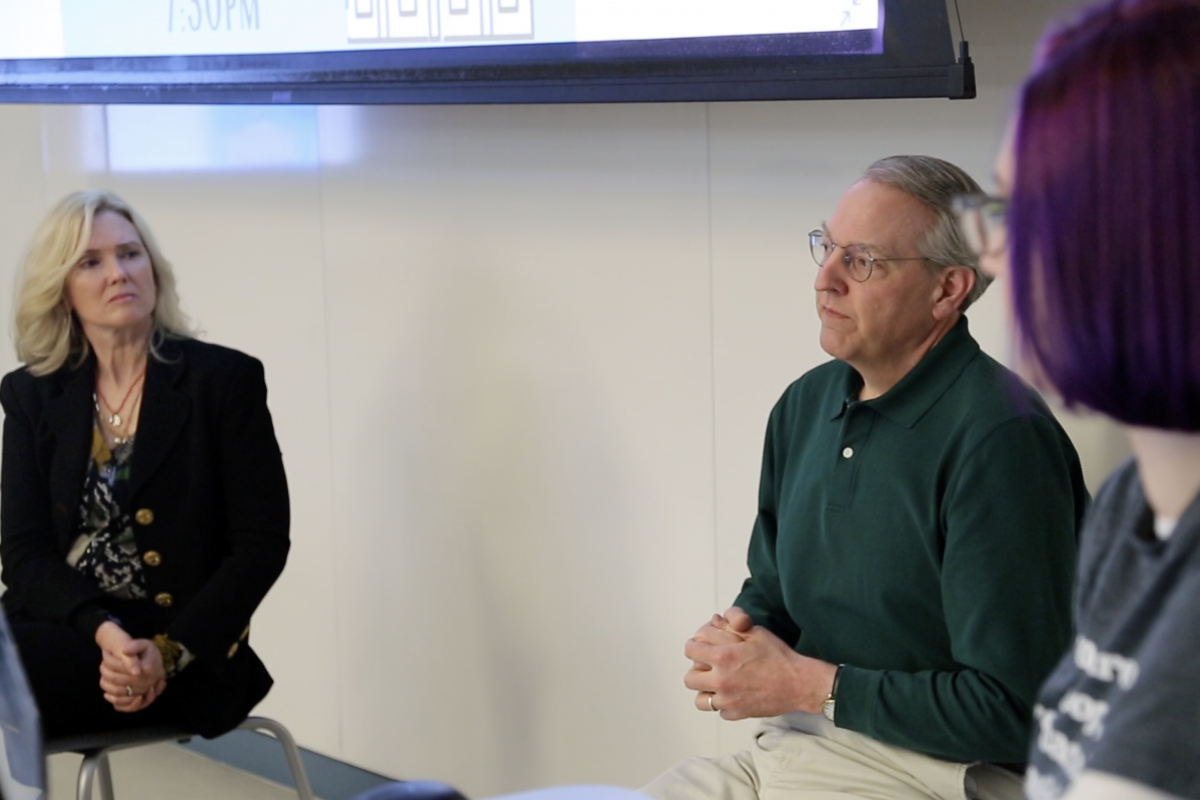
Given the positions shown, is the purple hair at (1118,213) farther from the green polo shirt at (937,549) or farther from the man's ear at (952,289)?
the man's ear at (952,289)

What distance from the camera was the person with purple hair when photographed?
0.71 metres

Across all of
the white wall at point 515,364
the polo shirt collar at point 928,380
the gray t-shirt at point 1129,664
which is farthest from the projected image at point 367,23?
the gray t-shirt at point 1129,664

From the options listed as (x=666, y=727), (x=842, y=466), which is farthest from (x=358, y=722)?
(x=842, y=466)

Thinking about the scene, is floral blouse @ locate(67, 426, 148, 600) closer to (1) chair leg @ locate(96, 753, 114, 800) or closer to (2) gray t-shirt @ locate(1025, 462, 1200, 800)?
(1) chair leg @ locate(96, 753, 114, 800)

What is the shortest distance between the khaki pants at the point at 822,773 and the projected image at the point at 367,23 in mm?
950

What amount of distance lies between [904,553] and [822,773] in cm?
29

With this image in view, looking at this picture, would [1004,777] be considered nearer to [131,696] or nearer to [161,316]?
[131,696]

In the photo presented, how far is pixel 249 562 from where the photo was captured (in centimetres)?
247

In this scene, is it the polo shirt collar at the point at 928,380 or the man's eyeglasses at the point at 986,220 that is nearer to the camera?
the man's eyeglasses at the point at 986,220

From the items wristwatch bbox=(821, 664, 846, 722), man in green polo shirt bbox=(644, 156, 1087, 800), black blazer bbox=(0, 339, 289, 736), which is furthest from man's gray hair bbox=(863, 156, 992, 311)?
black blazer bbox=(0, 339, 289, 736)

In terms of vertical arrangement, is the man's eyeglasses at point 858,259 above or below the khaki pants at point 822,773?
above

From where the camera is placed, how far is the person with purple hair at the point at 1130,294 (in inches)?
27.9

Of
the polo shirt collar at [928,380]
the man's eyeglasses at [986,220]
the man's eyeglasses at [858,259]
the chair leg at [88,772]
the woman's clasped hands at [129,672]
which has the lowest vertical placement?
the chair leg at [88,772]

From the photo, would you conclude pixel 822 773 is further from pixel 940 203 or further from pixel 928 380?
pixel 940 203
